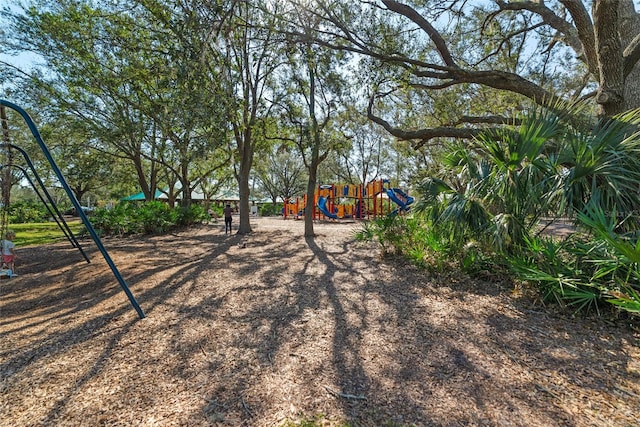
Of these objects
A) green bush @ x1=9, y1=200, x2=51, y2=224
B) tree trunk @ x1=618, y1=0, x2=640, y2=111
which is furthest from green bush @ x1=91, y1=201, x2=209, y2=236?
green bush @ x1=9, y1=200, x2=51, y2=224

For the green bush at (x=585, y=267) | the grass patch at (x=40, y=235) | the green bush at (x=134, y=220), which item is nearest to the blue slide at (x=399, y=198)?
the green bush at (x=134, y=220)

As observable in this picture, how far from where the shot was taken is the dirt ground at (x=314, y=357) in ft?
7.35

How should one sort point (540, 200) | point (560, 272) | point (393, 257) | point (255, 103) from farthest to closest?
point (255, 103), point (393, 257), point (540, 200), point (560, 272)

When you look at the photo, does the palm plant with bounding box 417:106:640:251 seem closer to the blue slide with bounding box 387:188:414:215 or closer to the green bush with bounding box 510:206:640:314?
the green bush with bounding box 510:206:640:314

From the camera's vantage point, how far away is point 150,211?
13.4m

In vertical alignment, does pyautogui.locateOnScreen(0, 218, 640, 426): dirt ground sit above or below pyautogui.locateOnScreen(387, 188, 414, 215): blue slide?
below

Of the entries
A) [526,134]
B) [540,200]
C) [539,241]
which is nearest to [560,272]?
[539,241]

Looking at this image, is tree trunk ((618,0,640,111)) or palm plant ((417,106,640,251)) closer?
→ palm plant ((417,106,640,251))

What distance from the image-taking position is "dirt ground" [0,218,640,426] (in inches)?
88.2

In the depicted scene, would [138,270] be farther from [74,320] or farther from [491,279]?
[491,279]

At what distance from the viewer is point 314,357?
3.01m

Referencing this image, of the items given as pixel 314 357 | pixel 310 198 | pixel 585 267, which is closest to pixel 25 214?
pixel 310 198

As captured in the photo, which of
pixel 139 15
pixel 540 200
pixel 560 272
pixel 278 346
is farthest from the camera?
pixel 139 15

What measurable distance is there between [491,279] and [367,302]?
223 cm
